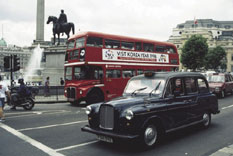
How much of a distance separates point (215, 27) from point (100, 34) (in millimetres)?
Answer: 125126

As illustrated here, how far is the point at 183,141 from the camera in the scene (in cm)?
668

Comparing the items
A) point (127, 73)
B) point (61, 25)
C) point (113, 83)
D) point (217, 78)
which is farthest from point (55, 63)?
point (217, 78)

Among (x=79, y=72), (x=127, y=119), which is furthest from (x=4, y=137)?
(x=79, y=72)

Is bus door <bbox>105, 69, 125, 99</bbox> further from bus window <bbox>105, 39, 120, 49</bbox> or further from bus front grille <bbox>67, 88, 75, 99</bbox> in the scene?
bus front grille <bbox>67, 88, 75, 99</bbox>

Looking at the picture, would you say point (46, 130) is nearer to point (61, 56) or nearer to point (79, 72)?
point (79, 72)

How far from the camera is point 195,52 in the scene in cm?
6506

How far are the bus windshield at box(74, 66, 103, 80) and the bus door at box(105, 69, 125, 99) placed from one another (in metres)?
0.64

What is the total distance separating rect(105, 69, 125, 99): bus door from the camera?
16141mm

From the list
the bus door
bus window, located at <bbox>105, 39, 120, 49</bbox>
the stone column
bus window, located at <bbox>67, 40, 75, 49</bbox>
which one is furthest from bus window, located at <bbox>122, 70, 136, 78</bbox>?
the stone column

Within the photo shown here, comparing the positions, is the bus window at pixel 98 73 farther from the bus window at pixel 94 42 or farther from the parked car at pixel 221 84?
the parked car at pixel 221 84

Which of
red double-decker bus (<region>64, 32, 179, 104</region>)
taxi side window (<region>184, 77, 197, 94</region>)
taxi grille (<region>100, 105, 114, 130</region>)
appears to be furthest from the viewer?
red double-decker bus (<region>64, 32, 179, 104</region>)

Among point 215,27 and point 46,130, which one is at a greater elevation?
point 215,27

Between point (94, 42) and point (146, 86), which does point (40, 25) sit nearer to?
point (94, 42)

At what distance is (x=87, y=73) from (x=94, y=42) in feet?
6.45
